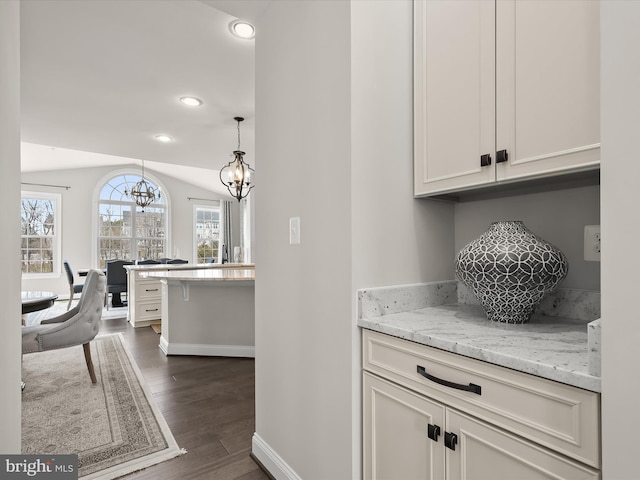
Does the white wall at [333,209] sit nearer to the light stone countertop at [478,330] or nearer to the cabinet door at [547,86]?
the light stone countertop at [478,330]

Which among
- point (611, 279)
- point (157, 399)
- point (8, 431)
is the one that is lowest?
point (157, 399)

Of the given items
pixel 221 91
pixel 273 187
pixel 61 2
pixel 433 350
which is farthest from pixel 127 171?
pixel 433 350

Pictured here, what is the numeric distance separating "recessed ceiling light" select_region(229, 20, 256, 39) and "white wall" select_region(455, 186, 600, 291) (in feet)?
5.80

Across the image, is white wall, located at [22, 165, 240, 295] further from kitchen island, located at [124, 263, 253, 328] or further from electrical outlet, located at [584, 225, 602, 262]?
electrical outlet, located at [584, 225, 602, 262]

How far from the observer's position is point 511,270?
3.53 feet

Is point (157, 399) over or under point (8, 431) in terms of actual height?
under

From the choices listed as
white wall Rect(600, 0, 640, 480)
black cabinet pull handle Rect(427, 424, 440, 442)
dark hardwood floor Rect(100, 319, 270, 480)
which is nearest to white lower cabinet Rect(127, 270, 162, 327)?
dark hardwood floor Rect(100, 319, 270, 480)

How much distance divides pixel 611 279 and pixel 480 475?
0.60 m

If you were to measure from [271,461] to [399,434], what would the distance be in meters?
0.89

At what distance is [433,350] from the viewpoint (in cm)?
101

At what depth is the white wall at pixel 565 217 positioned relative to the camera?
1181 millimetres

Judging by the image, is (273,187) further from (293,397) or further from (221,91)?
(221,91)
